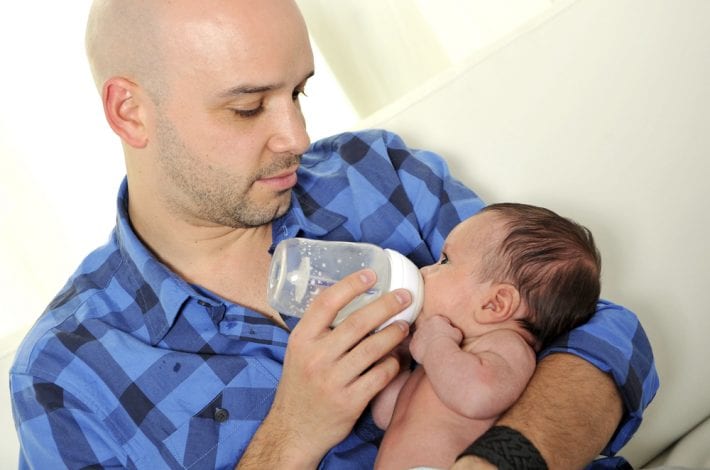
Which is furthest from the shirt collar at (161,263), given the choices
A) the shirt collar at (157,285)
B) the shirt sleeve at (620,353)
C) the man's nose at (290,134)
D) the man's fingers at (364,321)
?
the shirt sleeve at (620,353)

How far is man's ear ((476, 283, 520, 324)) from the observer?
1405mm

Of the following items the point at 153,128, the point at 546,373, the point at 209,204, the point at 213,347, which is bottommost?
the point at 546,373

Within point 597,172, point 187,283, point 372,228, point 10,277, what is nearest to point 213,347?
point 187,283

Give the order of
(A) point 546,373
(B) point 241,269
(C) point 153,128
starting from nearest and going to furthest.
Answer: (A) point 546,373, (C) point 153,128, (B) point 241,269

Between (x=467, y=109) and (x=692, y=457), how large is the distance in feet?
2.95

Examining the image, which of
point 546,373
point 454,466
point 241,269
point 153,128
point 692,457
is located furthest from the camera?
point 692,457

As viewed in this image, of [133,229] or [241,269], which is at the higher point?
[133,229]

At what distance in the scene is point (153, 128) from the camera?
1.53m

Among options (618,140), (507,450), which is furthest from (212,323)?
(618,140)

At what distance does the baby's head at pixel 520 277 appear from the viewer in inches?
55.4

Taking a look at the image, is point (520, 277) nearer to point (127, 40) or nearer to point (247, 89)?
point (247, 89)

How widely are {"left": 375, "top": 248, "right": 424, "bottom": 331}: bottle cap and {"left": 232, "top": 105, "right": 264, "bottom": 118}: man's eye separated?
347 millimetres

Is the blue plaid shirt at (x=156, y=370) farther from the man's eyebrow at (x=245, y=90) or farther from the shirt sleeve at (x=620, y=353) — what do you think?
the man's eyebrow at (x=245, y=90)

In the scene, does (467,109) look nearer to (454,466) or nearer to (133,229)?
(133,229)
